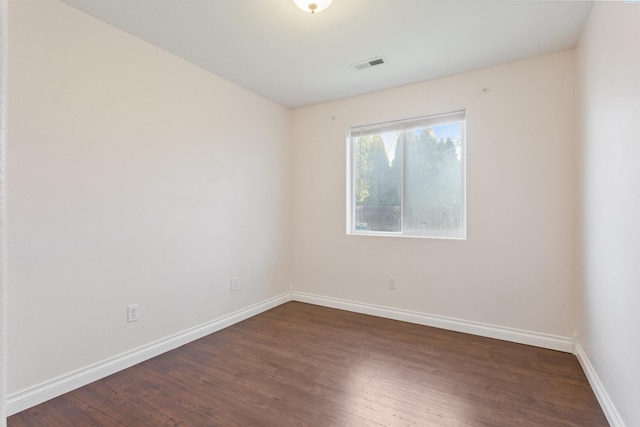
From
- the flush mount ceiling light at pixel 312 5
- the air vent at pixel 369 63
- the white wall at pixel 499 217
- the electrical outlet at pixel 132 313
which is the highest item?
the air vent at pixel 369 63

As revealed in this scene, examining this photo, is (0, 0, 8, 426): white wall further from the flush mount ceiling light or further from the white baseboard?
the white baseboard

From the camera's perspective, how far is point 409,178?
132 inches

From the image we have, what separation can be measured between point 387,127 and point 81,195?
2923mm

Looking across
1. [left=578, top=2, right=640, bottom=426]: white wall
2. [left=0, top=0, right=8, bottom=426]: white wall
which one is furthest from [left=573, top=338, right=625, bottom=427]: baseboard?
[left=0, top=0, right=8, bottom=426]: white wall

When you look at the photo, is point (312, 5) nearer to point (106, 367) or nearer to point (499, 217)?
point (499, 217)

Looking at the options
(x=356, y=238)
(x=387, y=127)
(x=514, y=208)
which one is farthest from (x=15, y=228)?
(x=514, y=208)

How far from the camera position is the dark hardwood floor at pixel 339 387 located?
1.72 m

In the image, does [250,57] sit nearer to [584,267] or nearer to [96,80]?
[96,80]

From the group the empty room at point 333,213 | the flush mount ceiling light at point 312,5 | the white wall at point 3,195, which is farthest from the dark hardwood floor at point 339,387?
the flush mount ceiling light at point 312,5

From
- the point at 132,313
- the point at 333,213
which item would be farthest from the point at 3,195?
the point at 333,213

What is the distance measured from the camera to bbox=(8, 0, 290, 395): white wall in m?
1.82

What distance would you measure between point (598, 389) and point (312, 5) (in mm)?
2953

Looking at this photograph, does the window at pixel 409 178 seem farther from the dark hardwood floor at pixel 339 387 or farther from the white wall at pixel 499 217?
the dark hardwood floor at pixel 339 387

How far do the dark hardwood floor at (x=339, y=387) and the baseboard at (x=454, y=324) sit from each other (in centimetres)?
9
